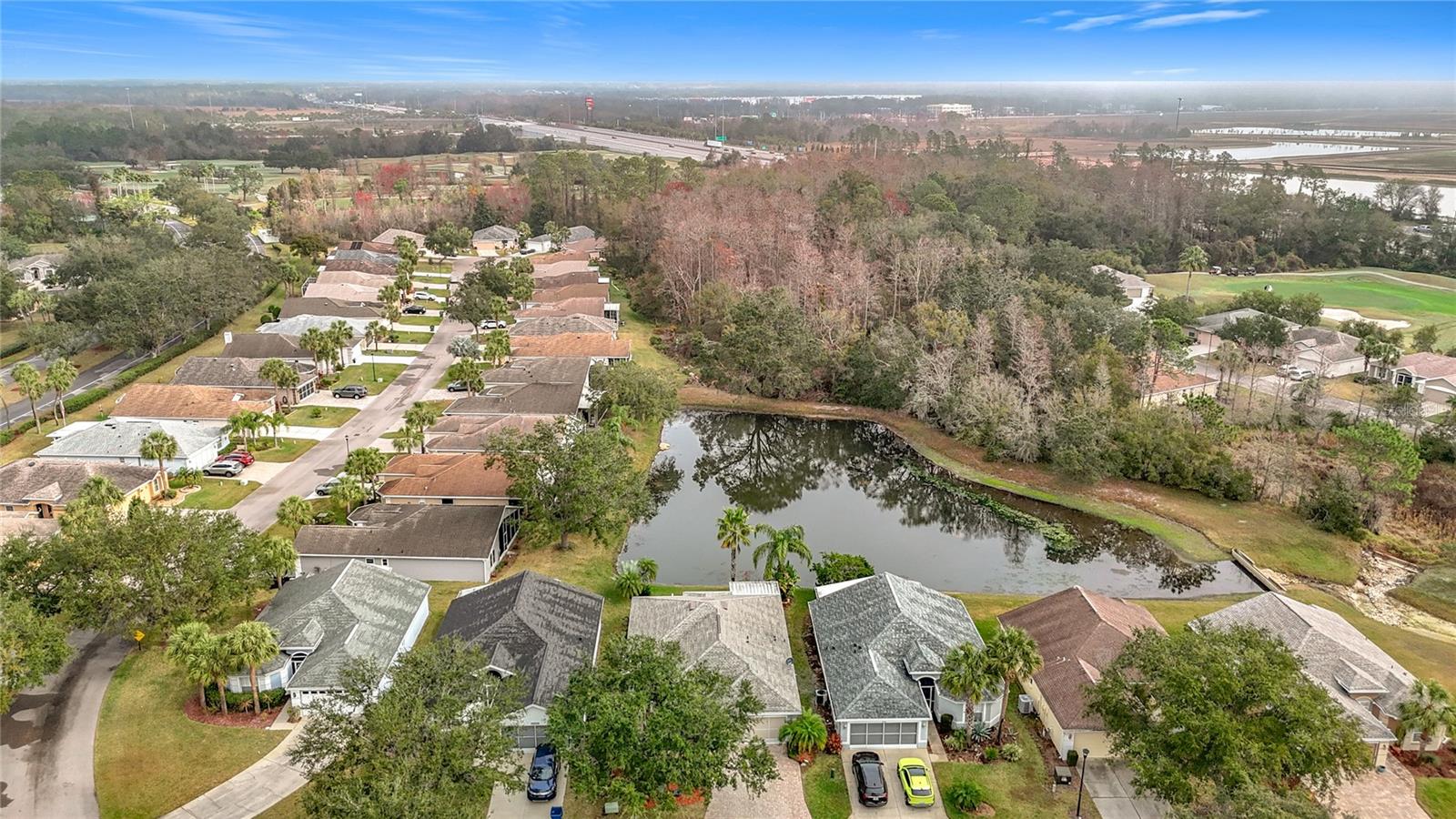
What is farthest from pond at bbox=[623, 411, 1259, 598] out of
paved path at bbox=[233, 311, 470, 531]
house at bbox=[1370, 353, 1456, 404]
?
house at bbox=[1370, 353, 1456, 404]

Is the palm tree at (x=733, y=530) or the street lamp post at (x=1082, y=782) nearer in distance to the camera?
the street lamp post at (x=1082, y=782)

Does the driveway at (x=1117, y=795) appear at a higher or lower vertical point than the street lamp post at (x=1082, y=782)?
lower

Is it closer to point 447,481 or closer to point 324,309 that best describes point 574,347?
point 324,309

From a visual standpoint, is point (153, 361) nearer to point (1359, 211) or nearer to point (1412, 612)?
point (1412, 612)

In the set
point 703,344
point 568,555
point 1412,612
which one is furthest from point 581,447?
point 1412,612

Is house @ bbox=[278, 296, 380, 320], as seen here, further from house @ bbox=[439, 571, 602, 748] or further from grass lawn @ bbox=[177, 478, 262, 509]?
house @ bbox=[439, 571, 602, 748]

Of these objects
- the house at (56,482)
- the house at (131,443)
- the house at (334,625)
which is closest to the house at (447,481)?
the house at (334,625)

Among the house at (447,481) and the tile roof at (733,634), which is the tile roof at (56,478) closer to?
the house at (447,481)
